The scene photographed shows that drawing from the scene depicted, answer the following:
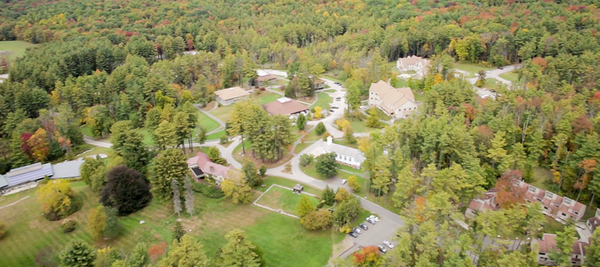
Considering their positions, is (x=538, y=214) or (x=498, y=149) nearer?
(x=538, y=214)

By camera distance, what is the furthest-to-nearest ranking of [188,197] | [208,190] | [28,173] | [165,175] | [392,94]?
1. [392,94]
2. [28,173]
3. [208,190]
4. [165,175]
5. [188,197]

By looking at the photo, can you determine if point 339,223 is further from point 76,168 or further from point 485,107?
point 76,168

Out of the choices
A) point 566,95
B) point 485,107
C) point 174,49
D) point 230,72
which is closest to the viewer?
point 485,107

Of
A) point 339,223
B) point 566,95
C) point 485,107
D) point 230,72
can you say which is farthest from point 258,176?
point 566,95

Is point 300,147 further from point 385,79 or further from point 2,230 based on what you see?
point 2,230

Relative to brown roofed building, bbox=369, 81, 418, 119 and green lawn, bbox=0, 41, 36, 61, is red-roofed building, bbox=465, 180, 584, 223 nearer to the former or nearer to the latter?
brown roofed building, bbox=369, 81, 418, 119

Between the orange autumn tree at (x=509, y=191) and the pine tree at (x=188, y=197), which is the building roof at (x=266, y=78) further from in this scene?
the orange autumn tree at (x=509, y=191)

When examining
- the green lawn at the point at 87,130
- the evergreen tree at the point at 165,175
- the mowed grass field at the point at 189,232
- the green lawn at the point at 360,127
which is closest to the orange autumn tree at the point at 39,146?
the green lawn at the point at 87,130

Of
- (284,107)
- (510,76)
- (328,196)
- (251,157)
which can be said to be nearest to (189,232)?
(328,196)
